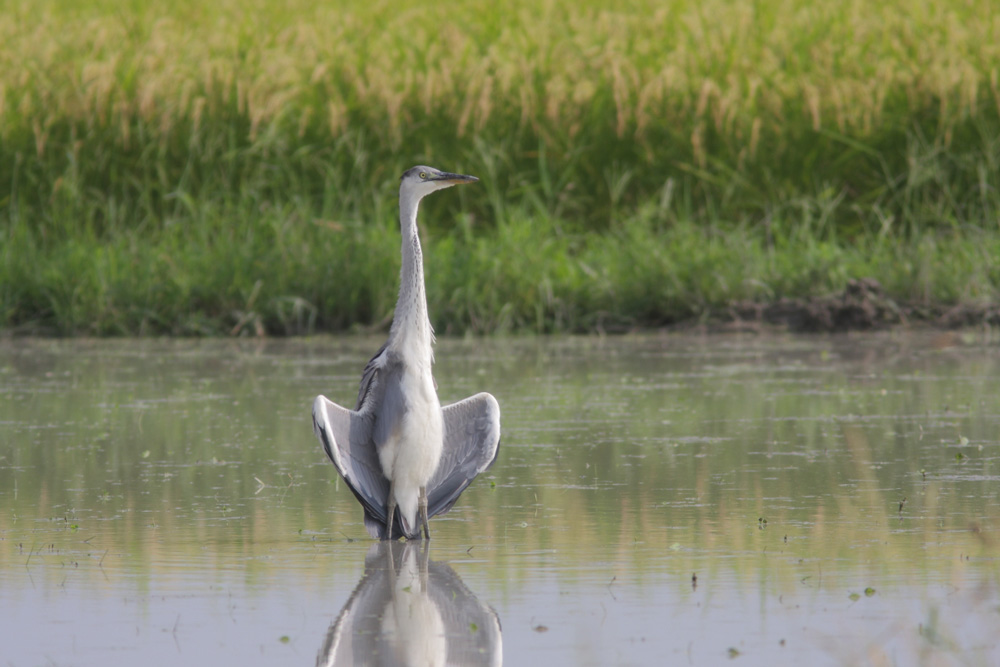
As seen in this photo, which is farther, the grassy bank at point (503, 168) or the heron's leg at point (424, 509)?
the grassy bank at point (503, 168)

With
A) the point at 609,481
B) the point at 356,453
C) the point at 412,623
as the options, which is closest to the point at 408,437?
the point at 356,453

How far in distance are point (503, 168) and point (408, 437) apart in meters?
8.52

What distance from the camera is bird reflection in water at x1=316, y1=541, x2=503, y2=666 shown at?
3596 mm

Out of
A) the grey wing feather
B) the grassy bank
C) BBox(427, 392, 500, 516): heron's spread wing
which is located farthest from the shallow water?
the grassy bank

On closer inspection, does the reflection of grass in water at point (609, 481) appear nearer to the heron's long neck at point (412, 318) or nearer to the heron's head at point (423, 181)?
the heron's long neck at point (412, 318)

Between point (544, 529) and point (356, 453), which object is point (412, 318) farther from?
point (544, 529)

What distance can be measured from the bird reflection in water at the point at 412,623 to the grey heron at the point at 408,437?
19.7 inches

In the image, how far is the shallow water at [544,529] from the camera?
3693 mm

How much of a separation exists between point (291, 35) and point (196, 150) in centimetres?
238

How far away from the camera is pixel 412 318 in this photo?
5.36 meters

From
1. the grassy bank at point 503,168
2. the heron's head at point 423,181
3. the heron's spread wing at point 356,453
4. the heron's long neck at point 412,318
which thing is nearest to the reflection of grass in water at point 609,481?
the heron's spread wing at point 356,453

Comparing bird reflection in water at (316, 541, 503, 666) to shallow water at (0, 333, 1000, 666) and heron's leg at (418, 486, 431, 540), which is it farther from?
heron's leg at (418, 486, 431, 540)

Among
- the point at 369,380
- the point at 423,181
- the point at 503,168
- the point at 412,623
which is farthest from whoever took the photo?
the point at 503,168

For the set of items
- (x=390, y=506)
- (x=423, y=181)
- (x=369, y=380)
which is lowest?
(x=390, y=506)
